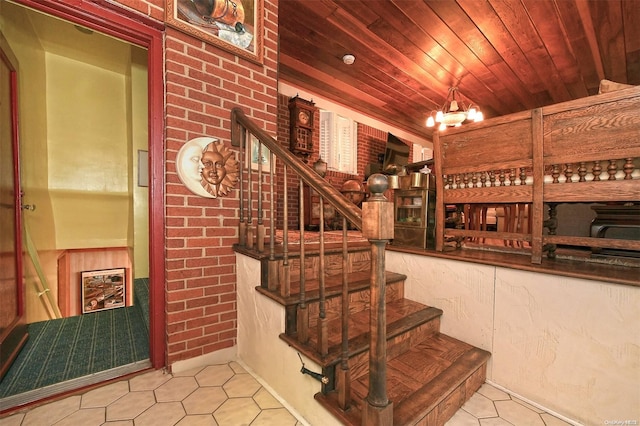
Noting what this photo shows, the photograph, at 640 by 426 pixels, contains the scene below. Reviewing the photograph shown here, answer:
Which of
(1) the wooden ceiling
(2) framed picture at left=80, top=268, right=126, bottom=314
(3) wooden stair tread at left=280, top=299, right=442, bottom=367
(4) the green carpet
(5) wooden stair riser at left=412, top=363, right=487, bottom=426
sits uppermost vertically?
(1) the wooden ceiling

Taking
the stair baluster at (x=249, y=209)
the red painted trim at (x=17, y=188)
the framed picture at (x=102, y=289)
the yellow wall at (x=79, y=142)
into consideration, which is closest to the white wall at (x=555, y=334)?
the stair baluster at (x=249, y=209)

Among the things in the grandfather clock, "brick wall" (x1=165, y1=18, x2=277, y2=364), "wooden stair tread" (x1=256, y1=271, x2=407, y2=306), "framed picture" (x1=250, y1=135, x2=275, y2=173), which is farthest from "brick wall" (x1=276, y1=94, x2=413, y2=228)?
"wooden stair tread" (x1=256, y1=271, x2=407, y2=306)

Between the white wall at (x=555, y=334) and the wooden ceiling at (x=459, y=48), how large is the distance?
8.36 feet

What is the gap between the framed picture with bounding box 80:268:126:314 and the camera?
3762 mm

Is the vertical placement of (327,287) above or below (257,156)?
below

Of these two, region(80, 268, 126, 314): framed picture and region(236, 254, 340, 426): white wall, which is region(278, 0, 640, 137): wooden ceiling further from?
region(80, 268, 126, 314): framed picture

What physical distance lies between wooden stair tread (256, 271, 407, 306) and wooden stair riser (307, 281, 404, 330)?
0.04 meters

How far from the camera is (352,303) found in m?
1.63

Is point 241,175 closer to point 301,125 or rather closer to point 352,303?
point 352,303

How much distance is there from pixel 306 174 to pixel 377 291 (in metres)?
0.58

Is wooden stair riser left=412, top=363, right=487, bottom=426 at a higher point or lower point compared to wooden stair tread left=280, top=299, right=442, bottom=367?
lower

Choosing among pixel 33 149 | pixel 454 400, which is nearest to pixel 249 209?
→ pixel 454 400

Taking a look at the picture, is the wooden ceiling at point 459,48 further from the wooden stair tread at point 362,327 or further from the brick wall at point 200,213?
the wooden stair tread at point 362,327

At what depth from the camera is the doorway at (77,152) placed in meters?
2.56
